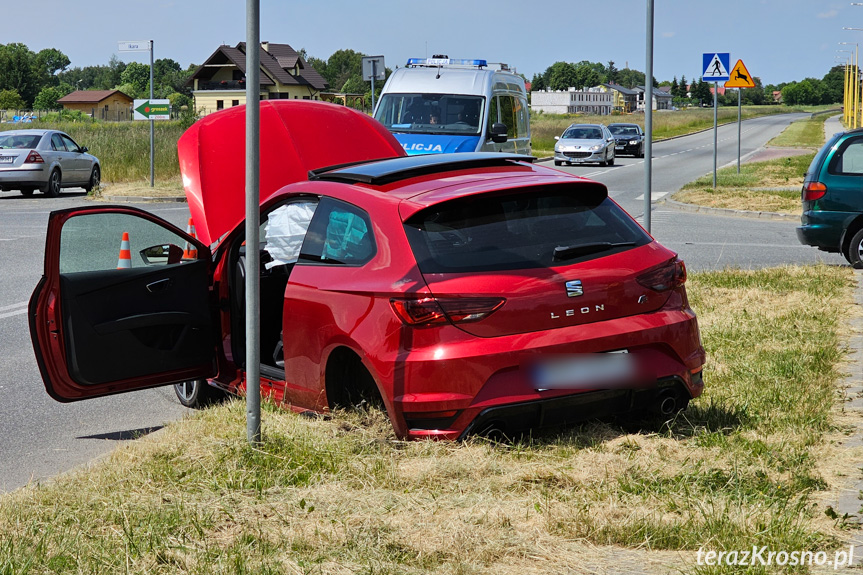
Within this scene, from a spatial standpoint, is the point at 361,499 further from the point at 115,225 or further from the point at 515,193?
the point at 115,225

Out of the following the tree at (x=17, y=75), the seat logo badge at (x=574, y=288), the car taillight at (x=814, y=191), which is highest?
the tree at (x=17, y=75)

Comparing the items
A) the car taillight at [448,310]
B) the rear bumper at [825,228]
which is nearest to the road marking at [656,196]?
the rear bumper at [825,228]

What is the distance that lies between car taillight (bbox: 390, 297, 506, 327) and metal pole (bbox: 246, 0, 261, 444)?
2.53 feet

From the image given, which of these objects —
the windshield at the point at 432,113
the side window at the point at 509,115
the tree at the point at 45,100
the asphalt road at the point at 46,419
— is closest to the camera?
the asphalt road at the point at 46,419

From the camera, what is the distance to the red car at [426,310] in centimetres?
489

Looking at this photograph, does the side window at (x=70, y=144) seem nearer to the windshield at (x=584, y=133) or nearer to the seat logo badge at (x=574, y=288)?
the windshield at (x=584, y=133)

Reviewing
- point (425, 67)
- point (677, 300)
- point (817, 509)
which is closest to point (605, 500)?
point (817, 509)

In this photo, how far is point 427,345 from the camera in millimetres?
4871

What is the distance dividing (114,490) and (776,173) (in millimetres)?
26897

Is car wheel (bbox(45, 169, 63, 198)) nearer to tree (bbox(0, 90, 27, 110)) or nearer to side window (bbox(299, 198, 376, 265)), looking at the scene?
side window (bbox(299, 198, 376, 265))

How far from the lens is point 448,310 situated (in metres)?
4.86

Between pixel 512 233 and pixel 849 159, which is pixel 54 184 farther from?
pixel 512 233

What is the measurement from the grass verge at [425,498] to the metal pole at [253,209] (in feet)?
0.77

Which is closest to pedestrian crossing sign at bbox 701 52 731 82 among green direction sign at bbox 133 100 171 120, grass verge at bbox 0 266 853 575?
green direction sign at bbox 133 100 171 120
